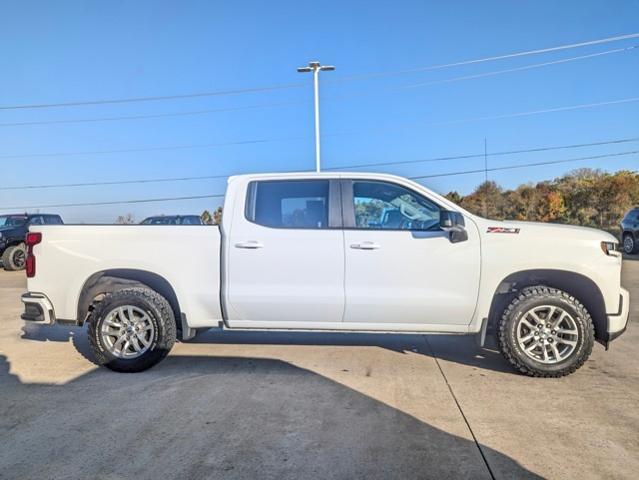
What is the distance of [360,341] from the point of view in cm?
610

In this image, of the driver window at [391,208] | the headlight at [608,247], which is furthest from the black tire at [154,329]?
the headlight at [608,247]

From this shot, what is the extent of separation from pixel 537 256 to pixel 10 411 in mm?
4750

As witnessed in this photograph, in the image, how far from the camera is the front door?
15.1 ft

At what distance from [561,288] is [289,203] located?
2859 millimetres

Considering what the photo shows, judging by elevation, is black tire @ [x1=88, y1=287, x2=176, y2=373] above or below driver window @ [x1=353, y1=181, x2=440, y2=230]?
below

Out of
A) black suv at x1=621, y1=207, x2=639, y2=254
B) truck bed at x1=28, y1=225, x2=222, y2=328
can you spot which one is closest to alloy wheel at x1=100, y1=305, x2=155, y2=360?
truck bed at x1=28, y1=225, x2=222, y2=328

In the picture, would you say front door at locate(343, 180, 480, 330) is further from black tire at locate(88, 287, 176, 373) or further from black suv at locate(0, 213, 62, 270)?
black suv at locate(0, 213, 62, 270)

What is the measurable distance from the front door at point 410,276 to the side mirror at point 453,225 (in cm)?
6

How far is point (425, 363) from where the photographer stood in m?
5.16

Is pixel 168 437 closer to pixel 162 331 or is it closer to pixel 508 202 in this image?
pixel 162 331

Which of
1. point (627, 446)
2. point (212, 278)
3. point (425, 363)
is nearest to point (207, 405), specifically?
point (212, 278)

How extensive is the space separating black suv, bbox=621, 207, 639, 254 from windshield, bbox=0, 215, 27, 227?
21.7m

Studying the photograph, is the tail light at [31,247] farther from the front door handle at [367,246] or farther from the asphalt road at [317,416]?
the front door handle at [367,246]

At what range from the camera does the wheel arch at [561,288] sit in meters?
4.60
